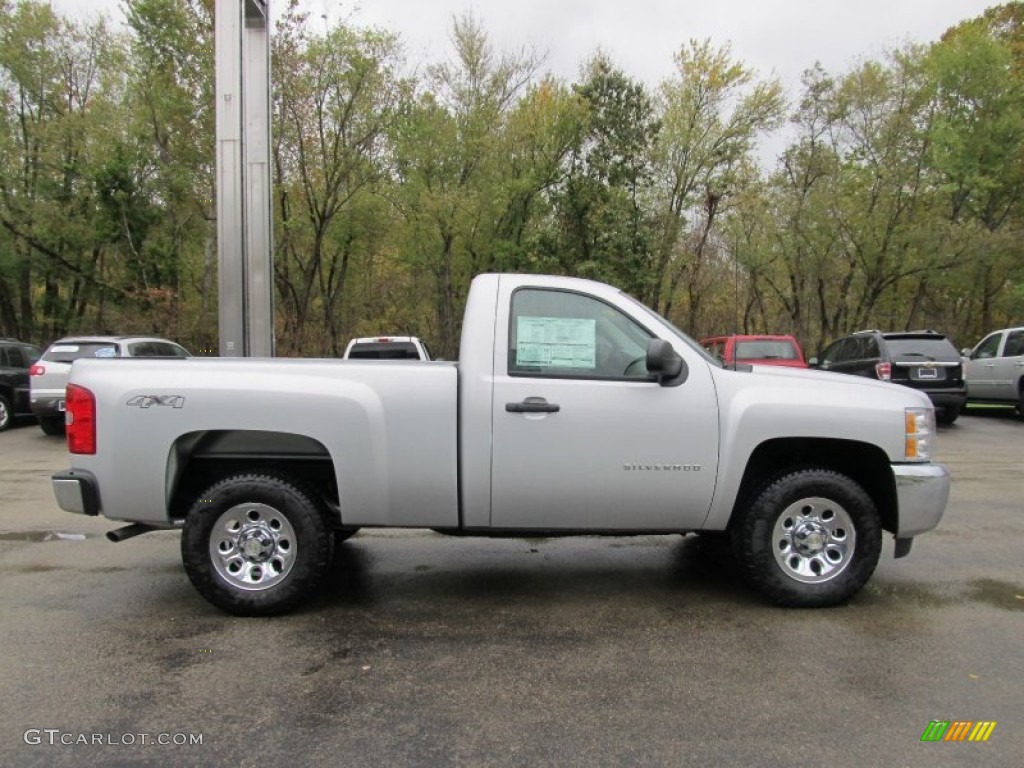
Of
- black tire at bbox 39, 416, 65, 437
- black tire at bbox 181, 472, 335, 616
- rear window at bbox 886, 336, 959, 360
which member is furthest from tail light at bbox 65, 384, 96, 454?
rear window at bbox 886, 336, 959, 360

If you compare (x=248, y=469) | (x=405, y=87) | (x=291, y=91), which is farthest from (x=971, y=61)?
(x=248, y=469)

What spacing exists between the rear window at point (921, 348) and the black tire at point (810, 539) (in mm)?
Answer: 10297

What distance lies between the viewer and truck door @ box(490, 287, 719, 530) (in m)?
4.26

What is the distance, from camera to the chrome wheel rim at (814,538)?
14.6ft

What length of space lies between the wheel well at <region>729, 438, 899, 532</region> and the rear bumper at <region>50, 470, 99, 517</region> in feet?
12.7

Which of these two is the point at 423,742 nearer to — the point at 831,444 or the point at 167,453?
the point at 167,453

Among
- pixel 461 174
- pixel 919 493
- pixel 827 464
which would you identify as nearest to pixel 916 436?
pixel 919 493

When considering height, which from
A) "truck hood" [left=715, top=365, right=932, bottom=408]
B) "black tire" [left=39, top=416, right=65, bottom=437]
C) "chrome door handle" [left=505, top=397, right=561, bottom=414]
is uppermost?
"truck hood" [left=715, top=365, right=932, bottom=408]

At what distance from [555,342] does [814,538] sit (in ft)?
6.60

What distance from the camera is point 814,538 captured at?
4477 millimetres

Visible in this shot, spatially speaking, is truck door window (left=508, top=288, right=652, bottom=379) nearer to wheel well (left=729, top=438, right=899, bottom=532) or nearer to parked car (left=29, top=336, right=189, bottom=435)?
wheel well (left=729, top=438, right=899, bottom=532)

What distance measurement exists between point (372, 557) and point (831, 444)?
11.4ft

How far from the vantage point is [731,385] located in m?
4.40

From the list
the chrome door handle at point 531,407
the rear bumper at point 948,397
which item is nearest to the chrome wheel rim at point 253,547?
the chrome door handle at point 531,407
